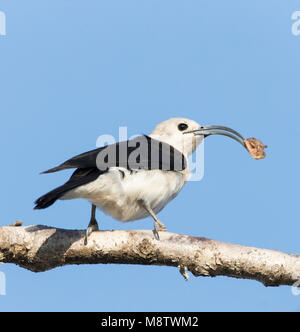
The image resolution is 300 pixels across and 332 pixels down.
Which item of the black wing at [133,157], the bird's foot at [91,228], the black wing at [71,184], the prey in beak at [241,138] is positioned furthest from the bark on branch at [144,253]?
the prey in beak at [241,138]

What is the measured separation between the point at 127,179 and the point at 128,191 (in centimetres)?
14

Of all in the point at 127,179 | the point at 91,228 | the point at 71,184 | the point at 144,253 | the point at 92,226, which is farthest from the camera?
the point at 127,179

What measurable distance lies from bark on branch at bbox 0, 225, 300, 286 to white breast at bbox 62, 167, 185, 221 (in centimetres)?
56

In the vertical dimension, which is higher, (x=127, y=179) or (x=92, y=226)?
(x=127, y=179)

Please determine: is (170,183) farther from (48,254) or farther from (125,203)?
(48,254)

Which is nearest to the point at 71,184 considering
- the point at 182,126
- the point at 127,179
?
the point at 127,179

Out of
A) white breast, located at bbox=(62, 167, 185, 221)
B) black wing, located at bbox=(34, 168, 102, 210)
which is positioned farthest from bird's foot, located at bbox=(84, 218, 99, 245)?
black wing, located at bbox=(34, 168, 102, 210)

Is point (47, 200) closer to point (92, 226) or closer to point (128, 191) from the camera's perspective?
point (92, 226)

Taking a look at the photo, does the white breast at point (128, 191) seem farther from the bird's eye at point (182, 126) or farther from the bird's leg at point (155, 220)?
the bird's eye at point (182, 126)

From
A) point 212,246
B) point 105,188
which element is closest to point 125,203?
point 105,188

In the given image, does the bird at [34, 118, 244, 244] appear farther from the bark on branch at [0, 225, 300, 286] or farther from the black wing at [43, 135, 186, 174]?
the bark on branch at [0, 225, 300, 286]

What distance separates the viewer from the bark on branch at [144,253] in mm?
5863

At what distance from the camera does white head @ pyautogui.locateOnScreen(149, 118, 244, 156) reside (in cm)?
869

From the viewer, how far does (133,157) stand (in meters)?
7.05
